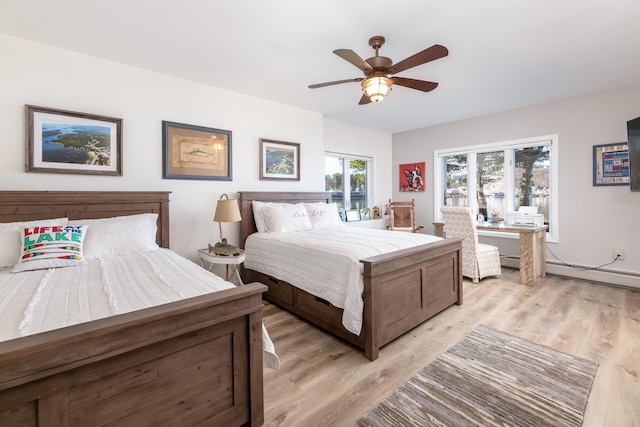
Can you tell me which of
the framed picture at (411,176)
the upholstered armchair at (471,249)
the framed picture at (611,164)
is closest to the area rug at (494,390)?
the upholstered armchair at (471,249)

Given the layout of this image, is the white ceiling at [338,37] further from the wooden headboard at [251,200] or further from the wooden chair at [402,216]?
the wooden chair at [402,216]

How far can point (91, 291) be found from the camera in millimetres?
1438

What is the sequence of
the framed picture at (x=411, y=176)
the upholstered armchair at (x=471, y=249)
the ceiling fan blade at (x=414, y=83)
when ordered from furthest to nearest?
the framed picture at (x=411, y=176) < the upholstered armchair at (x=471, y=249) < the ceiling fan blade at (x=414, y=83)

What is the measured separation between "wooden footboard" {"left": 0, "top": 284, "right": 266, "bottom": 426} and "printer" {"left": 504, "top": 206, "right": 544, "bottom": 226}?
4006 mm

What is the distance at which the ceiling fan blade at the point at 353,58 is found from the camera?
191 centimetres

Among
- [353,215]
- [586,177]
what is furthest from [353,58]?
[586,177]

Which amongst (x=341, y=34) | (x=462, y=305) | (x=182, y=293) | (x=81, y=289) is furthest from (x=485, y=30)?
(x=81, y=289)

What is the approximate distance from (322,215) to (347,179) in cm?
173

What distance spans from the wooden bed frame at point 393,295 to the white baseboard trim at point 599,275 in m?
2.17

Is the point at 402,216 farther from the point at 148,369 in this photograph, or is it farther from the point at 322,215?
the point at 148,369

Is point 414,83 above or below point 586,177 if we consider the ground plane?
above

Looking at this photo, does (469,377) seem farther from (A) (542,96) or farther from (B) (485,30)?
(A) (542,96)

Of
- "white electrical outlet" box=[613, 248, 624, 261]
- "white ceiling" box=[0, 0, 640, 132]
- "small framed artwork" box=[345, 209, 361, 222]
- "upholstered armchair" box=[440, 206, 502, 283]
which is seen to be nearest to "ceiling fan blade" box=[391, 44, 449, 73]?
"white ceiling" box=[0, 0, 640, 132]

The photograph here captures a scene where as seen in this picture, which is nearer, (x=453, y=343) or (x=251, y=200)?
(x=453, y=343)
